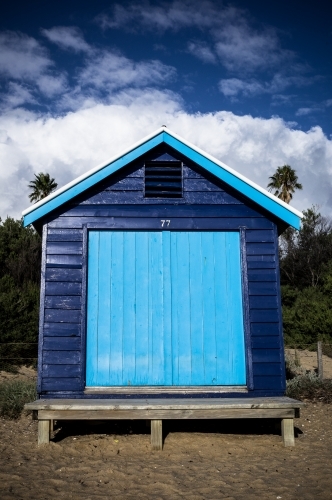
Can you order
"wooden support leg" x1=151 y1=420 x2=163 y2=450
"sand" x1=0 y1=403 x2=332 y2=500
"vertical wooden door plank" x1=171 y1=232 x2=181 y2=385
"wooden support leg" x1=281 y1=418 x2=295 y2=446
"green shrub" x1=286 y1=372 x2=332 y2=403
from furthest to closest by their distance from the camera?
"green shrub" x1=286 y1=372 x2=332 y2=403
"vertical wooden door plank" x1=171 y1=232 x2=181 y2=385
"wooden support leg" x1=281 y1=418 x2=295 y2=446
"wooden support leg" x1=151 y1=420 x2=163 y2=450
"sand" x1=0 y1=403 x2=332 y2=500

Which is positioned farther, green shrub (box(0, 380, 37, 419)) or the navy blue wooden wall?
green shrub (box(0, 380, 37, 419))

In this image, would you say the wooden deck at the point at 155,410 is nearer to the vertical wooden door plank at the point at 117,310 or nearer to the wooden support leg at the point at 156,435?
the wooden support leg at the point at 156,435

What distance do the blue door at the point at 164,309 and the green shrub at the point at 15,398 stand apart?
276cm

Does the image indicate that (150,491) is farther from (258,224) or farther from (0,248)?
(0,248)

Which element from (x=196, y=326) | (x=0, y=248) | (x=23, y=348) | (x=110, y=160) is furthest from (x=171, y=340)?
(x=0, y=248)

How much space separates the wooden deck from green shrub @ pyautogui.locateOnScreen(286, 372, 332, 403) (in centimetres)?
380

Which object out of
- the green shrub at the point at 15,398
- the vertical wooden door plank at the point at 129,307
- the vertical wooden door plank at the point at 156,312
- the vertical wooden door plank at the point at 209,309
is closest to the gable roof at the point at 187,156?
the vertical wooden door plank at the point at 209,309

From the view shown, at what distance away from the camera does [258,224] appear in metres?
7.01

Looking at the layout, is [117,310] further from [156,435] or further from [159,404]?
[156,435]

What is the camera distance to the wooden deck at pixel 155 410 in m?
5.87

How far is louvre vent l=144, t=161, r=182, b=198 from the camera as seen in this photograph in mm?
7109

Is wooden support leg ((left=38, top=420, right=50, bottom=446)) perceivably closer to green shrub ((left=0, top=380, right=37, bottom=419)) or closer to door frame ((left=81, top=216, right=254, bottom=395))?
door frame ((left=81, top=216, right=254, bottom=395))

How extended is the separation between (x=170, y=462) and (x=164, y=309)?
2.23 m

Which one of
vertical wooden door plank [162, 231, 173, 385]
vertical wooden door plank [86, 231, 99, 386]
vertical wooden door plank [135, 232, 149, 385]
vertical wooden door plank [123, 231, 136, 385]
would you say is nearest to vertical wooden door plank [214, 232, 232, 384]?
vertical wooden door plank [162, 231, 173, 385]
